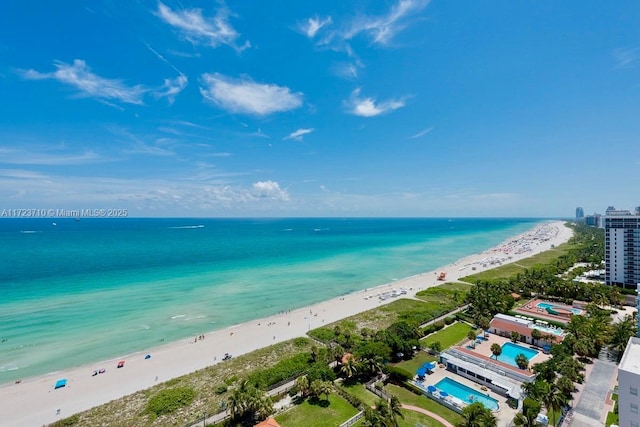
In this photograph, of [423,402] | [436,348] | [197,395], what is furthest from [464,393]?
[197,395]

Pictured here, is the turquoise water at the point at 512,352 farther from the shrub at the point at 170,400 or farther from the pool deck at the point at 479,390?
the shrub at the point at 170,400

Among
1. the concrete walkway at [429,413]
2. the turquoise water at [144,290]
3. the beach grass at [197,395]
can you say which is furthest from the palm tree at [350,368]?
the turquoise water at [144,290]

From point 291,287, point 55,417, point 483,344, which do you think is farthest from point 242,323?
point 483,344

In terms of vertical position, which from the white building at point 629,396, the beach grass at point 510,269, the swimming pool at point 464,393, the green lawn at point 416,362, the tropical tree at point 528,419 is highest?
the white building at point 629,396

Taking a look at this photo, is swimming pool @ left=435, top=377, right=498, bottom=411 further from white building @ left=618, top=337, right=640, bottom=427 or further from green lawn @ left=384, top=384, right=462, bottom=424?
white building @ left=618, top=337, right=640, bottom=427

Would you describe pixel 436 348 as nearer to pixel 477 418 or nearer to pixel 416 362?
pixel 416 362

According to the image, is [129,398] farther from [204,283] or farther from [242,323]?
[204,283]
